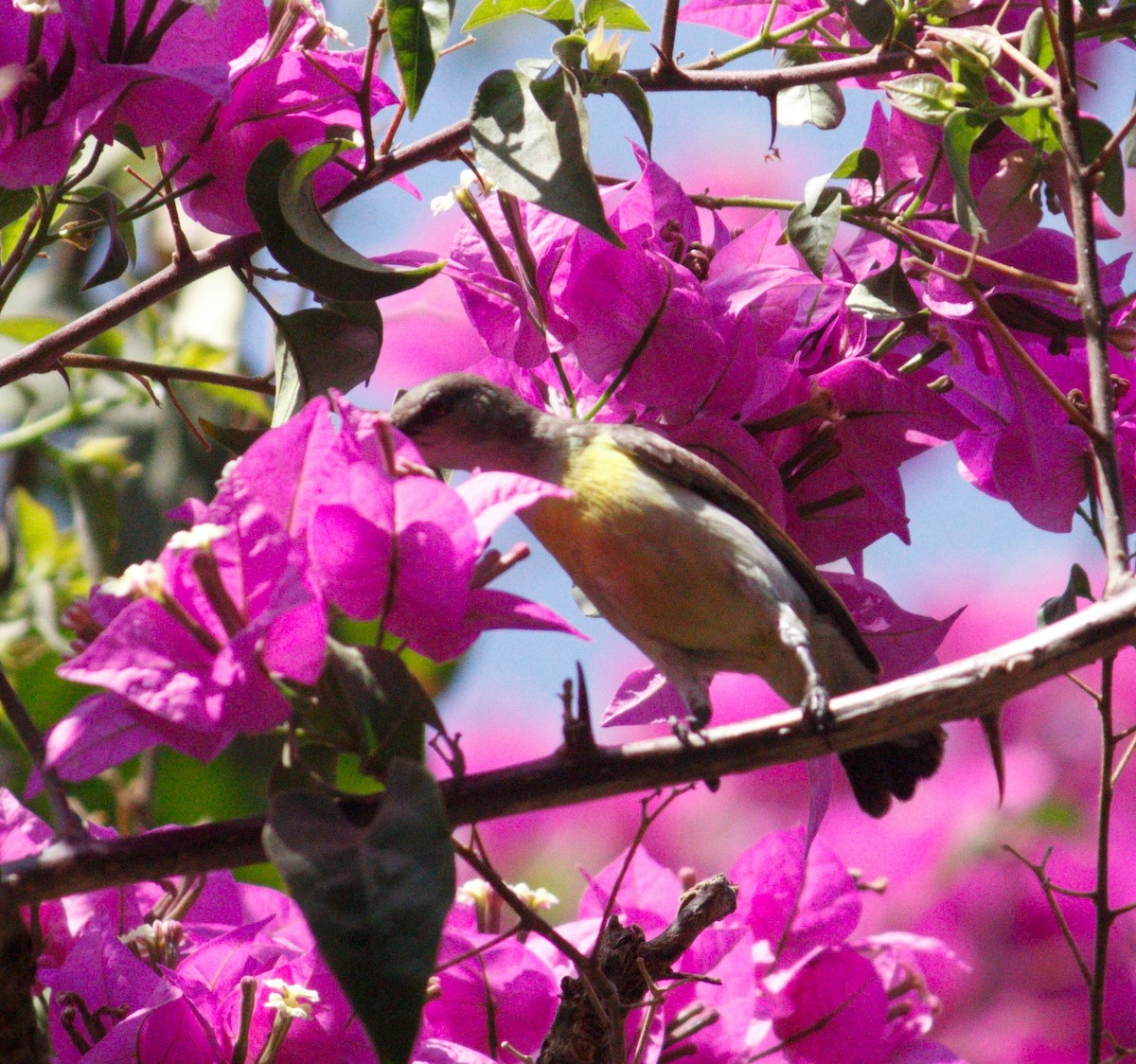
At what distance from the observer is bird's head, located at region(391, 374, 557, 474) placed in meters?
1.45

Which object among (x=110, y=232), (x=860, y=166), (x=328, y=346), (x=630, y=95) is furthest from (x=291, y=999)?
(x=860, y=166)

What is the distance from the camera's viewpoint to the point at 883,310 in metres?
1.16

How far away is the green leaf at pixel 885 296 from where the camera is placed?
1165mm

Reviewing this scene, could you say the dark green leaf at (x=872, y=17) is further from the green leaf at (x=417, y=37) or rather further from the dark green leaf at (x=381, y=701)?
the dark green leaf at (x=381, y=701)

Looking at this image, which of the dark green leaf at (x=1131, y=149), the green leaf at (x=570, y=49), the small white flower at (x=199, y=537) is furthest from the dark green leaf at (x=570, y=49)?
the dark green leaf at (x=1131, y=149)

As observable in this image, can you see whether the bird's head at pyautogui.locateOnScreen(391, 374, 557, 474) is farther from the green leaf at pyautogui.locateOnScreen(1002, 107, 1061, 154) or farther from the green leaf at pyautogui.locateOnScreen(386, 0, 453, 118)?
the green leaf at pyautogui.locateOnScreen(1002, 107, 1061, 154)

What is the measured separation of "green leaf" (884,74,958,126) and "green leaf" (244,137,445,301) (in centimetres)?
39

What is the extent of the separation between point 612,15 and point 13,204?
21.0 inches

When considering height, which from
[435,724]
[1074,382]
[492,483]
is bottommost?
A: [435,724]

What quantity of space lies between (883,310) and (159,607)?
65 centimetres

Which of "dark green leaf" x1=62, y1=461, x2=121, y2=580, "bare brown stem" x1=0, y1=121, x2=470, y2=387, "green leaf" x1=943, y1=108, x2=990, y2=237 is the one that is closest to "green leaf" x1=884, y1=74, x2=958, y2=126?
"green leaf" x1=943, y1=108, x2=990, y2=237

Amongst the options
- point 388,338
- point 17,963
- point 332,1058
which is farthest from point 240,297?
point 17,963

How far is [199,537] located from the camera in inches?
32.2

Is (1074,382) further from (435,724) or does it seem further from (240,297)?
(240,297)
